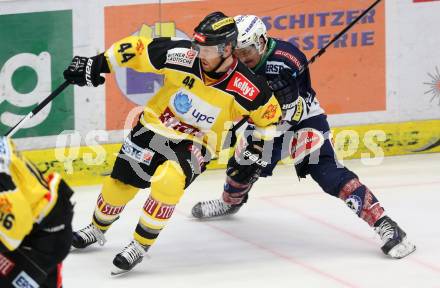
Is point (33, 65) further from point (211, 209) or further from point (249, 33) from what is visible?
point (249, 33)

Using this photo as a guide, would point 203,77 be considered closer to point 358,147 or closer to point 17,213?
point 17,213

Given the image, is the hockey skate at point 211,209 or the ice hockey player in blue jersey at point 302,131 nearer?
the ice hockey player in blue jersey at point 302,131

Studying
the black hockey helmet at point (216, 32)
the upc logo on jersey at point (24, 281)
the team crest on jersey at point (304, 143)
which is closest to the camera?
A: the upc logo on jersey at point (24, 281)

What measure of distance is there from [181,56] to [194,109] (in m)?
0.23

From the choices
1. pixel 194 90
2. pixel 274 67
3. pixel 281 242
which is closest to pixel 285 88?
pixel 274 67

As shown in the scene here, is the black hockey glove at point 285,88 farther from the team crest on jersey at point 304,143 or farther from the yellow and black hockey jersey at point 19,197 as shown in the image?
the yellow and black hockey jersey at point 19,197

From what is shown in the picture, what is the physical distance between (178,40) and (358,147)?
2.31 m

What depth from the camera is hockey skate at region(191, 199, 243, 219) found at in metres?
6.14

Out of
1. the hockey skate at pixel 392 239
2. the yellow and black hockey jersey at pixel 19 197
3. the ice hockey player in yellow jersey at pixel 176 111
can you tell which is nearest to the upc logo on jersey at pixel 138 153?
the ice hockey player in yellow jersey at pixel 176 111

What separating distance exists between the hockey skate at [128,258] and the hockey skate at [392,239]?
1.10m

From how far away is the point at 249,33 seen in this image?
5.35 m

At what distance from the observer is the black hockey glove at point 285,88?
5.36 metres

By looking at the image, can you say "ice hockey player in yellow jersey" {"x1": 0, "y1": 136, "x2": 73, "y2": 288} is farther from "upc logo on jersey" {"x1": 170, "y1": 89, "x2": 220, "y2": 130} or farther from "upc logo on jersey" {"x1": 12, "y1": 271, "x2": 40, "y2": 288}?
"upc logo on jersey" {"x1": 170, "y1": 89, "x2": 220, "y2": 130}

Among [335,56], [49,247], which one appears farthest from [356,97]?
[49,247]
